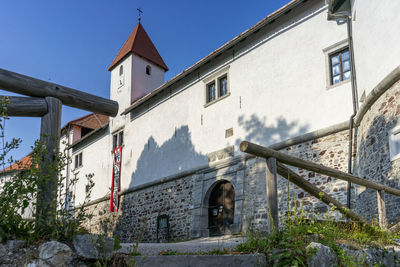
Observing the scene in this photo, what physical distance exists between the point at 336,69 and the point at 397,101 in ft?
11.3

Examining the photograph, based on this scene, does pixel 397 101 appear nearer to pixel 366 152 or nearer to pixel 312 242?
pixel 366 152

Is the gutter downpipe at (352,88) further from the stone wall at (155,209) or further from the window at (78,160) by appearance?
the window at (78,160)

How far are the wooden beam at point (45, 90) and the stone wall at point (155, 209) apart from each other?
7301 mm

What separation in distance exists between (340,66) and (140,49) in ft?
43.3

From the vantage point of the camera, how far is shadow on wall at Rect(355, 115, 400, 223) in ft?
22.3

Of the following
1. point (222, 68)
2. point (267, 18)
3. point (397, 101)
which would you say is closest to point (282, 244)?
point (397, 101)

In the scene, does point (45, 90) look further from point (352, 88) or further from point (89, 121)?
point (89, 121)

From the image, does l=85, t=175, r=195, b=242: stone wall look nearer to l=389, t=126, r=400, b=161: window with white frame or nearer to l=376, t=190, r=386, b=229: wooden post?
l=389, t=126, r=400, b=161: window with white frame

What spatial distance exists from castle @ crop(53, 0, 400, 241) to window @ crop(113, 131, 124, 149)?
34 cm

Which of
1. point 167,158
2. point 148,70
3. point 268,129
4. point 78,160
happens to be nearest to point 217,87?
point 268,129

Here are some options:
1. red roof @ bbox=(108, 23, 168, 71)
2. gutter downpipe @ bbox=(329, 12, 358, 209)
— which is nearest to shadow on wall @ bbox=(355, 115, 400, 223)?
gutter downpipe @ bbox=(329, 12, 358, 209)

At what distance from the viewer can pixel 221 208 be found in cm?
1258

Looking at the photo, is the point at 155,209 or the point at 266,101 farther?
the point at 155,209

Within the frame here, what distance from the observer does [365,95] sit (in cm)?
858
